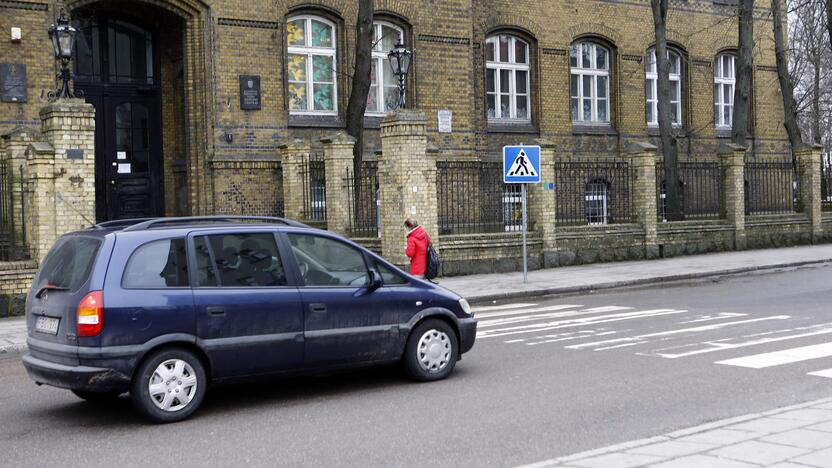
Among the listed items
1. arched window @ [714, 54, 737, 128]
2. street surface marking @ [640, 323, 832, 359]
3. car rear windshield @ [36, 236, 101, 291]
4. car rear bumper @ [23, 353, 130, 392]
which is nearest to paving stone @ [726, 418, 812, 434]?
street surface marking @ [640, 323, 832, 359]

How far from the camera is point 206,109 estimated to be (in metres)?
23.8

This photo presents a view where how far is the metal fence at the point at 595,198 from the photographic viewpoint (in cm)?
2442

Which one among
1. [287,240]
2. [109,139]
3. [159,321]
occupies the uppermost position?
[109,139]

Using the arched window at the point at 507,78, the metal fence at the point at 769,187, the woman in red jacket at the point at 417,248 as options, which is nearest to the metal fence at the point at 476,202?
the arched window at the point at 507,78

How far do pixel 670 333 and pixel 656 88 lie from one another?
23.1 meters

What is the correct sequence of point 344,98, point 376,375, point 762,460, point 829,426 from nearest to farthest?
point 762,460 < point 829,426 < point 376,375 < point 344,98

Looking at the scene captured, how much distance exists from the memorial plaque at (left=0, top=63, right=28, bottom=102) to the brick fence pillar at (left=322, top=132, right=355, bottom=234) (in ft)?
21.7

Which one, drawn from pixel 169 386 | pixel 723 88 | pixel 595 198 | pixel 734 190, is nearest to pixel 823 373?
pixel 169 386

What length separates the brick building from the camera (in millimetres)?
23703

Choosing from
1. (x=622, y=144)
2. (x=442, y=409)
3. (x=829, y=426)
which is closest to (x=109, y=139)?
(x=622, y=144)

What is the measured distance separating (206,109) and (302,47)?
10.3 feet

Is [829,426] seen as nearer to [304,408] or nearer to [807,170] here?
[304,408]

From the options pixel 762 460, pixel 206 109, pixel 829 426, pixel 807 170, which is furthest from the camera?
pixel 807 170

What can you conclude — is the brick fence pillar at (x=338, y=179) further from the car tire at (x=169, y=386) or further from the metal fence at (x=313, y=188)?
the car tire at (x=169, y=386)
